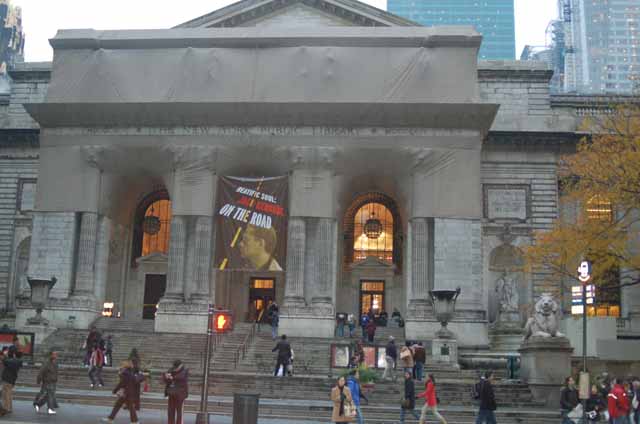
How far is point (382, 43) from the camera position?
42.1 metres

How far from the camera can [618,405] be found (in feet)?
66.6

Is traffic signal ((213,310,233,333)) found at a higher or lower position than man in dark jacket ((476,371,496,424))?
higher

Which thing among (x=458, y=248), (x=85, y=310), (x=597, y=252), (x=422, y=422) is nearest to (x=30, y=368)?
(x=85, y=310)

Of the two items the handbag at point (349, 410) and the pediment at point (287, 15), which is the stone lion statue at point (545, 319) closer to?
the handbag at point (349, 410)

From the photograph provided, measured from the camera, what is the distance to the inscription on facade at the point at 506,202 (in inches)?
1773

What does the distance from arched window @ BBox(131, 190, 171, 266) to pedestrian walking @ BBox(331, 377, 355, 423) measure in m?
30.9

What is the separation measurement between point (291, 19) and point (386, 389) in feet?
85.2

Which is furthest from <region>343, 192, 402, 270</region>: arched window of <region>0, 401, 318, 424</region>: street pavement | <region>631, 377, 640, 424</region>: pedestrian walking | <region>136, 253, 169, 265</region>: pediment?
<region>0, 401, 318, 424</region>: street pavement

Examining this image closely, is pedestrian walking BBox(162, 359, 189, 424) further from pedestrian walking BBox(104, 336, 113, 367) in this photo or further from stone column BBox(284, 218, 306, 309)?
stone column BBox(284, 218, 306, 309)

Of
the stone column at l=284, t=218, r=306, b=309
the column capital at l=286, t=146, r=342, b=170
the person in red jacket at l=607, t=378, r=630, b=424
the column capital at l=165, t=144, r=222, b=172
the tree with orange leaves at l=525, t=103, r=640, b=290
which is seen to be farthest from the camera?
the column capital at l=165, t=144, r=222, b=172

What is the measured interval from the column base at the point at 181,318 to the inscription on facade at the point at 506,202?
17579mm

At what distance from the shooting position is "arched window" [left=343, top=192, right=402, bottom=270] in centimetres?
4656

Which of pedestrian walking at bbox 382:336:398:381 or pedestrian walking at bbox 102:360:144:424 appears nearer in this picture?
pedestrian walking at bbox 102:360:144:424

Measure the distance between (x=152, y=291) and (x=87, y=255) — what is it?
596cm
